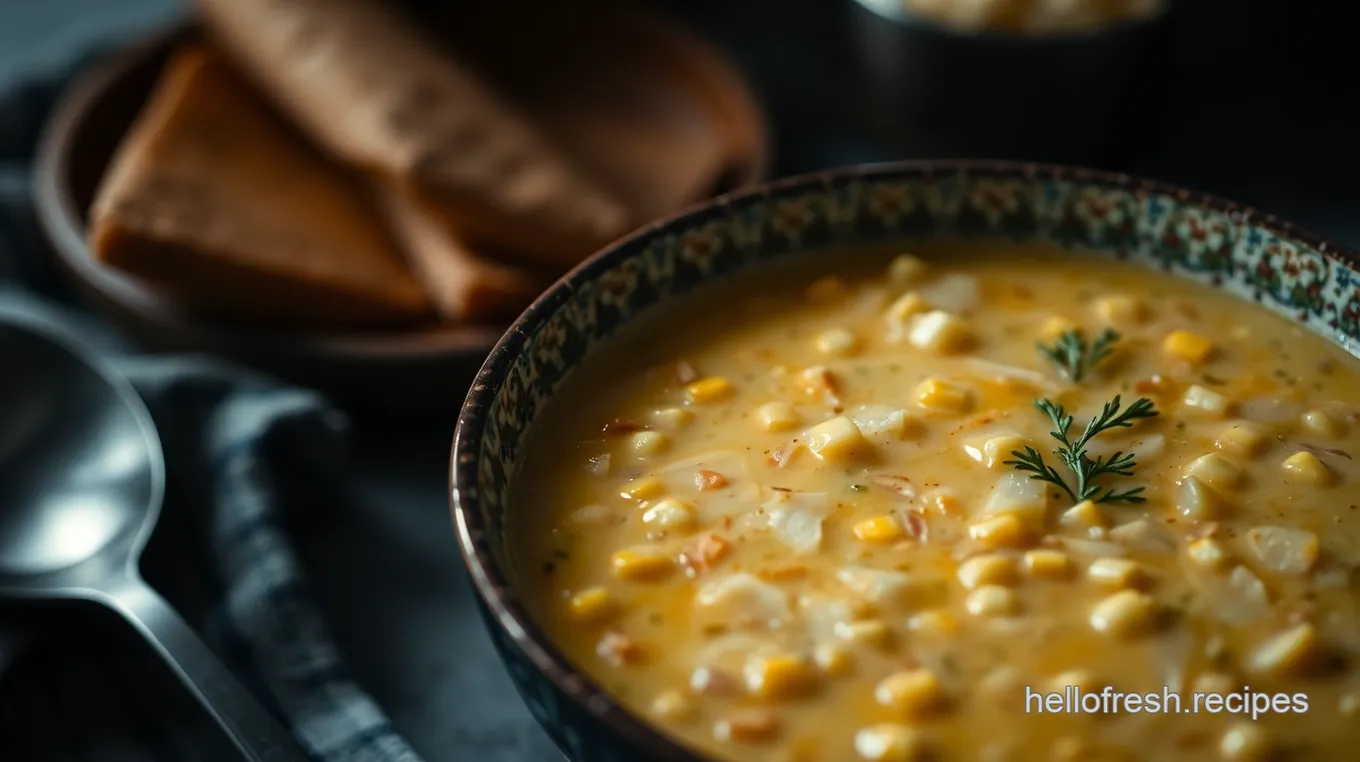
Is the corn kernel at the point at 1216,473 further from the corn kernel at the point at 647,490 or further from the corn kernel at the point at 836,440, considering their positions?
the corn kernel at the point at 647,490

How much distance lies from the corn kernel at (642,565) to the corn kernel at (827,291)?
0.58 meters

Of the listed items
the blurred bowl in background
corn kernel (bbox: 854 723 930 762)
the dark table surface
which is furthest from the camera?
the blurred bowl in background

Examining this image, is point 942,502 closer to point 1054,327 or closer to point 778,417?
point 778,417

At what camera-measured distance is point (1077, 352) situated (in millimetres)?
1869

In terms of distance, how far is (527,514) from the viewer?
170 cm

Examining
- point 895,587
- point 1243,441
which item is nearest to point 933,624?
point 895,587

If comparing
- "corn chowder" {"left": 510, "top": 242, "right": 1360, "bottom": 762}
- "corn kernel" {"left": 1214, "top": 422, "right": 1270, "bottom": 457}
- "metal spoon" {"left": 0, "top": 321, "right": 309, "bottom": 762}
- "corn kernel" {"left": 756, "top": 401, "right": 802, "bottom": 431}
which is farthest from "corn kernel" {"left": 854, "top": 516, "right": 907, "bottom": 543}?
"metal spoon" {"left": 0, "top": 321, "right": 309, "bottom": 762}

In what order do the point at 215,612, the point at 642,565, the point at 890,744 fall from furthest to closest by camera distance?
the point at 215,612
the point at 642,565
the point at 890,744

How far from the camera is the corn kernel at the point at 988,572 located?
1.53 metres

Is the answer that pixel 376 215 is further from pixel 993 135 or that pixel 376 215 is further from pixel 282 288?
pixel 993 135

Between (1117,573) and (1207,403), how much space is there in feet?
1.23

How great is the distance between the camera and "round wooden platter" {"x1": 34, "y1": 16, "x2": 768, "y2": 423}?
2523 mm

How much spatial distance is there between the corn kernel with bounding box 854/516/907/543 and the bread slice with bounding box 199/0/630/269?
→ 124cm

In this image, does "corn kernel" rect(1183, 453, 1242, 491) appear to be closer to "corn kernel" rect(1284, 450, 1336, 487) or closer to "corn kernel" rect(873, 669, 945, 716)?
"corn kernel" rect(1284, 450, 1336, 487)
